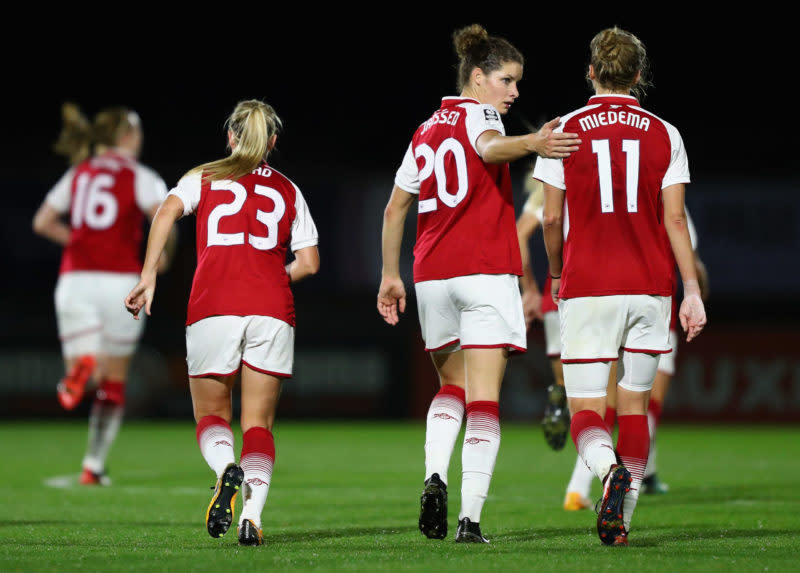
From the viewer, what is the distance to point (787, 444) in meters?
12.6

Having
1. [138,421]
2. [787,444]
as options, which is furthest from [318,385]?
[787,444]

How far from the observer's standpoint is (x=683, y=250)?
5074mm

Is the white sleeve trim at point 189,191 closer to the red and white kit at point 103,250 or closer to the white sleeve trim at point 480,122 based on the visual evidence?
the white sleeve trim at point 480,122

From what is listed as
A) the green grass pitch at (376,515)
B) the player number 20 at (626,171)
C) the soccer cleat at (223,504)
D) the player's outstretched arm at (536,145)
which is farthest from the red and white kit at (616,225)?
the soccer cleat at (223,504)

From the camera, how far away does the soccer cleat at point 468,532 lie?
5.11 metres

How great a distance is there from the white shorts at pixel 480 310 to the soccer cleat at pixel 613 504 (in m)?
0.74

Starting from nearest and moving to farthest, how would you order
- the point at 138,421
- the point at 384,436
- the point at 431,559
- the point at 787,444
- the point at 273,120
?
the point at 431,559 → the point at 273,120 → the point at 787,444 → the point at 384,436 → the point at 138,421

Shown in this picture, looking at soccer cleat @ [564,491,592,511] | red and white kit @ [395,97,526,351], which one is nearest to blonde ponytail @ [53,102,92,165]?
red and white kit @ [395,97,526,351]

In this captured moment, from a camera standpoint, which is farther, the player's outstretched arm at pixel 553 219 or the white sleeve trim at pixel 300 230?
the white sleeve trim at pixel 300 230

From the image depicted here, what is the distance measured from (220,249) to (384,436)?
8.74m

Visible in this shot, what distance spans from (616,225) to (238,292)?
5.09 ft

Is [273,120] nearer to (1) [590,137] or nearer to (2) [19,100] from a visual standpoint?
(1) [590,137]

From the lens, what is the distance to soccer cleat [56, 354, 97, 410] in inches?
344

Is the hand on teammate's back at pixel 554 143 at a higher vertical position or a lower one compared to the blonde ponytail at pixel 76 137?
lower
